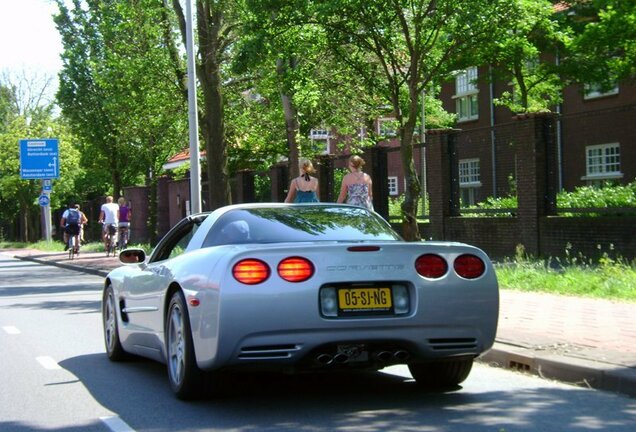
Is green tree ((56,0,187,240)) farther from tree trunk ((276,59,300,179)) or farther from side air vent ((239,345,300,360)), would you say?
side air vent ((239,345,300,360))

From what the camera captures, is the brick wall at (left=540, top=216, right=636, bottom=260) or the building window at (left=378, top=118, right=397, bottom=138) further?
the building window at (left=378, top=118, right=397, bottom=138)

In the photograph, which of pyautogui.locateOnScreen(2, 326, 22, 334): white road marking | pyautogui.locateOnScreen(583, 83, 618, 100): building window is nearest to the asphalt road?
pyautogui.locateOnScreen(2, 326, 22, 334): white road marking

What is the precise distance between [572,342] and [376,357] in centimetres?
255

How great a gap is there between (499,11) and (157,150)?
23693 mm

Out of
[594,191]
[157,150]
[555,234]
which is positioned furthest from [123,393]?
[157,150]

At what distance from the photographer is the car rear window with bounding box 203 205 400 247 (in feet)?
21.8

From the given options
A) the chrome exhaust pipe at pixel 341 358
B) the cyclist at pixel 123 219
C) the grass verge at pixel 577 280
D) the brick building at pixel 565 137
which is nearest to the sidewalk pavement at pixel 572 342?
the grass verge at pixel 577 280

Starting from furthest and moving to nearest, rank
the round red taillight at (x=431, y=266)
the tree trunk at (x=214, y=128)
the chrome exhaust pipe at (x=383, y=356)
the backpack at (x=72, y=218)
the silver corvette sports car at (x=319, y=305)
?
the backpack at (x=72, y=218), the tree trunk at (x=214, y=128), the round red taillight at (x=431, y=266), the chrome exhaust pipe at (x=383, y=356), the silver corvette sports car at (x=319, y=305)

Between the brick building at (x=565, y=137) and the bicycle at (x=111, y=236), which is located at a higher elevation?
the brick building at (x=565, y=137)

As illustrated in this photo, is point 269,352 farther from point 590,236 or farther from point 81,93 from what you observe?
point 81,93

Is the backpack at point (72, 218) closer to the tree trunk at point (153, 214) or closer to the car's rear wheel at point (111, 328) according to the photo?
the tree trunk at point (153, 214)

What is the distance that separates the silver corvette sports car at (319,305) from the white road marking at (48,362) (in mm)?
2110

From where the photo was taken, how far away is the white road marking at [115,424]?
5.68 metres

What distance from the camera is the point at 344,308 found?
19.3 feet
